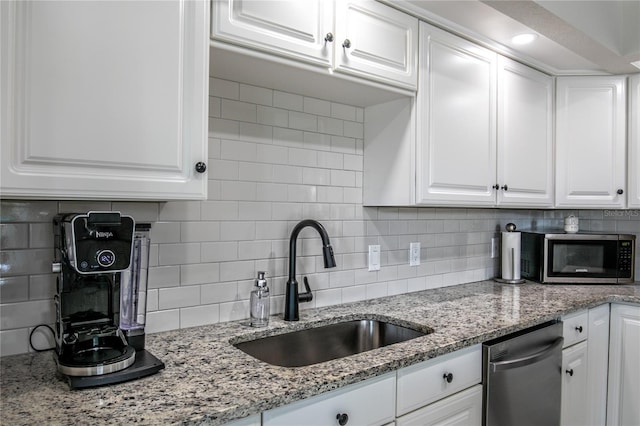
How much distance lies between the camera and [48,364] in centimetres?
123

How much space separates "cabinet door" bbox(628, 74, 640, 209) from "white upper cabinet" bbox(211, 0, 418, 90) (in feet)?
5.64

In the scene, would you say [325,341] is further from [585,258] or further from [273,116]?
[585,258]

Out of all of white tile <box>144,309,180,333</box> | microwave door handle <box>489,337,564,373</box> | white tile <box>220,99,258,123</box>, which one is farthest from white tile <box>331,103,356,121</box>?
microwave door handle <box>489,337,564,373</box>

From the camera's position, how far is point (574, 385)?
2.23 meters

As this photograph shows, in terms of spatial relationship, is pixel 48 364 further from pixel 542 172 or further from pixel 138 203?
pixel 542 172

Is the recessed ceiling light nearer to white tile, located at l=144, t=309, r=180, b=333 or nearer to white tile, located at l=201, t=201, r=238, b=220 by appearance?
white tile, located at l=201, t=201, r=238, b=220

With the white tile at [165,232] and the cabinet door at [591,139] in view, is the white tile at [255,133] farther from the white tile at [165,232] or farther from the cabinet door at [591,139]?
the cabinet door at [591,139]

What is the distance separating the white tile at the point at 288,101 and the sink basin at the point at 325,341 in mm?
932

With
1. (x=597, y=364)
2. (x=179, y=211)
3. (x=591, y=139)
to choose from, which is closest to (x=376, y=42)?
(x=179, y=211)

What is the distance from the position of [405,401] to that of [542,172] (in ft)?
6.17

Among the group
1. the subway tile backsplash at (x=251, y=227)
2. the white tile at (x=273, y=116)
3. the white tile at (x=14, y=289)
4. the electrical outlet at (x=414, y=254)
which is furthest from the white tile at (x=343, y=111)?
the white tile at (x=14, y=289)

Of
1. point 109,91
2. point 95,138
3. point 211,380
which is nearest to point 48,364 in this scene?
point 211,380

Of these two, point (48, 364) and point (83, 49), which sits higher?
point (83, 49)

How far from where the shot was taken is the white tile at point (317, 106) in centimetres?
195
